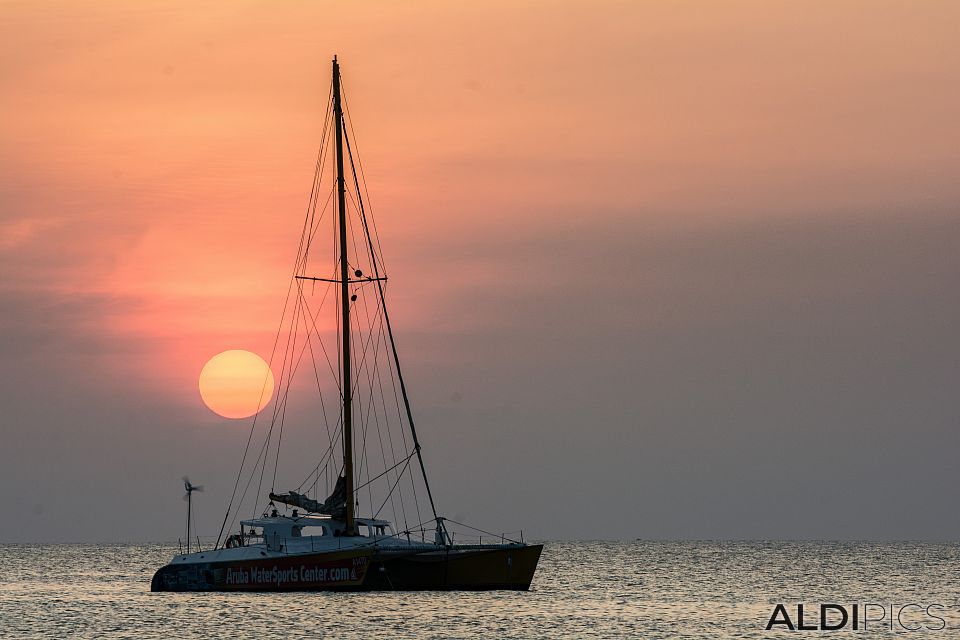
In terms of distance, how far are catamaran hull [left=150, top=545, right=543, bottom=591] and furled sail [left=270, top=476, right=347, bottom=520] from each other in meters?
4.02

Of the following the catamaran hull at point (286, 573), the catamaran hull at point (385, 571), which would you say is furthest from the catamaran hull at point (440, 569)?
the catamaran hull at point (286, 573)

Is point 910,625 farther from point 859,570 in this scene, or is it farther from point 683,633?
point 859,570

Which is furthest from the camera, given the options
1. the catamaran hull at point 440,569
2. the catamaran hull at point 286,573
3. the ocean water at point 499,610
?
the catamaran hull at point 440,569

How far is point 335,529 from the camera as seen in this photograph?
80.2m

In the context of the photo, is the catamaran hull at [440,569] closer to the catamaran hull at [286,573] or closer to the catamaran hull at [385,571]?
the catamaran hull at [385,571]

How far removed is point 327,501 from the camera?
81.8m

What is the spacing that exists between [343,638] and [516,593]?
3042cm

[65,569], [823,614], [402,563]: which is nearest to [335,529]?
[402,563]

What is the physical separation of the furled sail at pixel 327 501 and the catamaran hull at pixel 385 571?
4.02 meters

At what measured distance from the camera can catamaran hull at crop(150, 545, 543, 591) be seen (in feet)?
250

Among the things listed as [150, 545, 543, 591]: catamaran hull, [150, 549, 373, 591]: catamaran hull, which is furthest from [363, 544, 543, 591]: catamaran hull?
[150, 549, 373, 591]: catamaran hull

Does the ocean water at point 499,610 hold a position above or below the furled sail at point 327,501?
below

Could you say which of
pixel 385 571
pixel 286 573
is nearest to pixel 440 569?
pixel 385 571

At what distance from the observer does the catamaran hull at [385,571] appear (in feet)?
250
